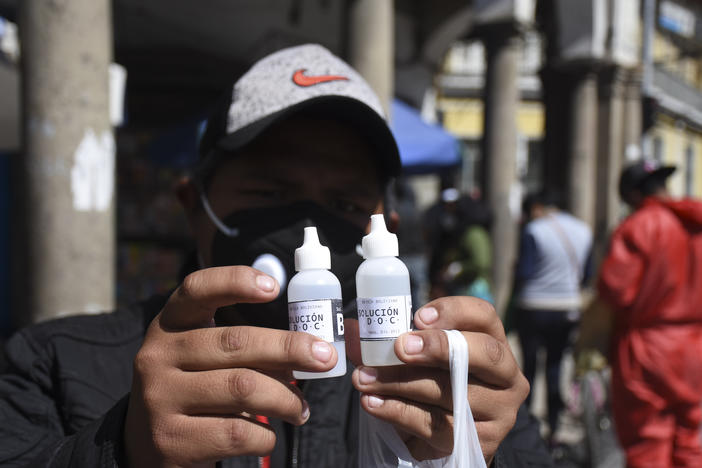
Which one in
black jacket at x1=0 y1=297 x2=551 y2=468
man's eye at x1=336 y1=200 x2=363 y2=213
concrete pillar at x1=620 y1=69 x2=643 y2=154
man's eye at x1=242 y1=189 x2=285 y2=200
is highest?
concrete pillar at x1=620 y1=69 x2=643 y2=154

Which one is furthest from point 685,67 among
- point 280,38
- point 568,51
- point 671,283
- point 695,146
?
point 671,283

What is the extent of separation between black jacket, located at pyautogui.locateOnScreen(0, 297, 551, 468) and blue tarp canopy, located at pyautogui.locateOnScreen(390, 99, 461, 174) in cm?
480

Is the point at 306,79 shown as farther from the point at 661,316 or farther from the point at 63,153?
the point at 661,316

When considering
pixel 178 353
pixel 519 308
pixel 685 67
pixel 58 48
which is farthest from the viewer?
pixel 685 67

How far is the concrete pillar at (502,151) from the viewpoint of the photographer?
969 cm

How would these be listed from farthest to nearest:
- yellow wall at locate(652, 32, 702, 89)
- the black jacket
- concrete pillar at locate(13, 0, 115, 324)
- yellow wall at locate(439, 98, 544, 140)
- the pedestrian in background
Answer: yellow wall at locate(652, 32, 702, 89) → yellow wall at locate(439, 98, 544, 140) → the pedestrian in background → concrete pillar at locate(13, 0, 115, 324) → the black jacket

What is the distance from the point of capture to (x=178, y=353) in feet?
3.23

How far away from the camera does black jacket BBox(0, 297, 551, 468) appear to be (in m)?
1.39

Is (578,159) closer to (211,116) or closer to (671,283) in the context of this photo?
(671,283)

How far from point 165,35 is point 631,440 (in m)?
7.36

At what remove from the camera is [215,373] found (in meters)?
0.98

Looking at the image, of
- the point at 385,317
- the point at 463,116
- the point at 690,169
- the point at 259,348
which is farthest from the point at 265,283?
the point at 690,169

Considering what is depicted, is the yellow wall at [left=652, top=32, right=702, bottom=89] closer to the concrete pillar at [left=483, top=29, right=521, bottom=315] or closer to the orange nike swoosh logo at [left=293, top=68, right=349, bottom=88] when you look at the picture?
the concrete pillar at [left=483, top=29, right=521, bottom=315]

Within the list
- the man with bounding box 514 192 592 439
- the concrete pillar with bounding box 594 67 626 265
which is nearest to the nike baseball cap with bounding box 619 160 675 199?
the man with bounding box 514 192 592 439
